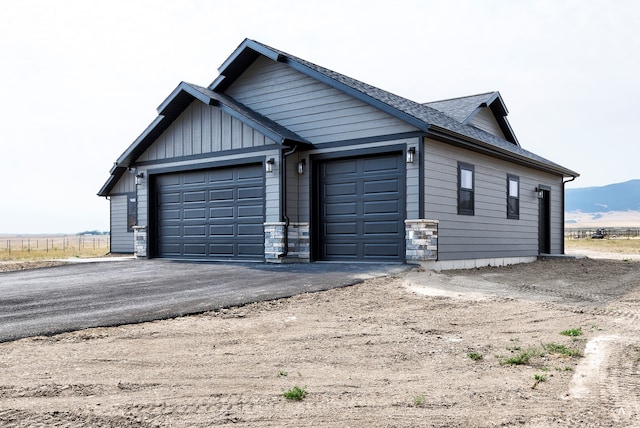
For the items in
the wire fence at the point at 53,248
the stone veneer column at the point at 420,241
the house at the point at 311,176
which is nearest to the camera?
the stone veneer column at the point at 420,241

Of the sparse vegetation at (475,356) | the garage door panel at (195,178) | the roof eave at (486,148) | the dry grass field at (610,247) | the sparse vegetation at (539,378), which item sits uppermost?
the roof eave at (486,148)

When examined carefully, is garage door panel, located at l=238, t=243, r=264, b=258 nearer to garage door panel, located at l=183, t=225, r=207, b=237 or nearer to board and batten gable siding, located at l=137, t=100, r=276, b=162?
garage door panel, located at l=183, t=225, r=207, b=237

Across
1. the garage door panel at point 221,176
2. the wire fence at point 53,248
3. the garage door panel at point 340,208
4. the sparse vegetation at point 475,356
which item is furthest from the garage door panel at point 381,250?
the wire fence at point 53,248

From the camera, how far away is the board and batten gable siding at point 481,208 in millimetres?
12555

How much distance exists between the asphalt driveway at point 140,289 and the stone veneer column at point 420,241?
1.71 ft

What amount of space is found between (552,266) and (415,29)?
7.58m

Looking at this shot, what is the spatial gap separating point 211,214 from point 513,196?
8689 mm

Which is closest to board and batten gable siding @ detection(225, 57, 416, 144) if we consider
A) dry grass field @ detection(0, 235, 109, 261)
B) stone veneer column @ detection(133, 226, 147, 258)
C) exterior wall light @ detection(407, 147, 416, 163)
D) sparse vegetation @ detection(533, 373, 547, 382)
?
exterior wall light @ detection(407, 147, 416, 163)

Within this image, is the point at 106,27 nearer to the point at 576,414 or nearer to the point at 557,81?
the point at 576,414

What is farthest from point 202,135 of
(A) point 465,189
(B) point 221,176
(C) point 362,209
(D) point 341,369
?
(D) point 341,369

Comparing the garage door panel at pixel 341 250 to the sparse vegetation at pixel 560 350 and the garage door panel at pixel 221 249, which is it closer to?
the garage door panel at pixel 221 249

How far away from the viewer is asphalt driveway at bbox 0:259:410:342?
22.2ft

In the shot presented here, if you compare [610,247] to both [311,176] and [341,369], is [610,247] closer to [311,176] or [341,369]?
[311,176]

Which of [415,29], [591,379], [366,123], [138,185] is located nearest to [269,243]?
[366,123]
